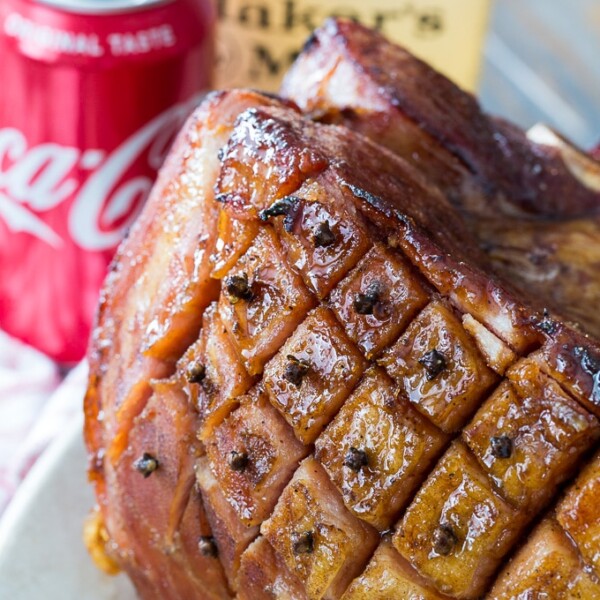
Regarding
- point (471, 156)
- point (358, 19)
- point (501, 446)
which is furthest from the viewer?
point (358, 19)

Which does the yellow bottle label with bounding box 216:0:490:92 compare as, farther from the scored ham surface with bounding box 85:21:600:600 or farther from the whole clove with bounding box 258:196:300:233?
the whole clove with bounding box 258:196:300:233

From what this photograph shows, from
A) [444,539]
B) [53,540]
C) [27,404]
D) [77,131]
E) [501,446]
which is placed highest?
[501,446]

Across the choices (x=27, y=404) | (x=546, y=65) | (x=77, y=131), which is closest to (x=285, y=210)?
(x=77, y=131)

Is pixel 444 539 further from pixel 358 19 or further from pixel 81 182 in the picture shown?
pixel 358 19

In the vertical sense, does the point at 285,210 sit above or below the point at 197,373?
above

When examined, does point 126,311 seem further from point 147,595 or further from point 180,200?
point 147,595

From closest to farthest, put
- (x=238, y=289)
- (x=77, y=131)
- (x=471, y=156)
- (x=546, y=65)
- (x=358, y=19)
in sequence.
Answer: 1. (x=238, y=289)
2. (x=471, y=156)
3. (x=77, y=131)
4. (x=358, y=19)
5. (x=546, y=65)

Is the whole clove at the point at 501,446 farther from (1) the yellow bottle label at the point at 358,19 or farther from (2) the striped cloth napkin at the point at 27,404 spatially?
(1) the yellow bottle label at the point at 358,19
